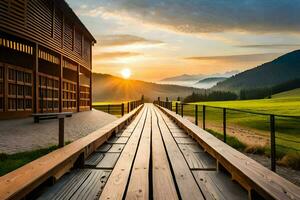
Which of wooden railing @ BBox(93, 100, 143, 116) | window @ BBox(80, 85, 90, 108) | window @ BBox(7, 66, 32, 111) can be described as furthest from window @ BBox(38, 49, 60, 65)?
window @ BBox(80, 85, 90, 108)

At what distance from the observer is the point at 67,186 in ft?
12.0

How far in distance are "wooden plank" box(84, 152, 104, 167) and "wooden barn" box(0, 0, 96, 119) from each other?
34.0ft

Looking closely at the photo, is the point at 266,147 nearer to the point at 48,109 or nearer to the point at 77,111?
the point at 48,109

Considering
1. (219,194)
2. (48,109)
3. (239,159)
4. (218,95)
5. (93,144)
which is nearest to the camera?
(219,194)

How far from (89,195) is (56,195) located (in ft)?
1.19

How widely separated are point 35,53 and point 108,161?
13140 mm

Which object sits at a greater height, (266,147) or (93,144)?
(93,144)

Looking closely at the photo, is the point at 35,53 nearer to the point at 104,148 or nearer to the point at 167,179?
the point at 104,148

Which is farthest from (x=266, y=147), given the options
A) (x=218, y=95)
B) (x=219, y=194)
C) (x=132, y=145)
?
(x=218, y=95)

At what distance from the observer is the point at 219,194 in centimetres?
342

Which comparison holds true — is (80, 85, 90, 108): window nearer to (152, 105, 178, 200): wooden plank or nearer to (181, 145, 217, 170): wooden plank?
(181, 145, 217, 170): wooden plank

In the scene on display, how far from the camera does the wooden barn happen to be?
48.8ft

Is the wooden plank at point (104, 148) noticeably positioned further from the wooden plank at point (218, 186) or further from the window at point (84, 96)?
the window at point (84, 96)

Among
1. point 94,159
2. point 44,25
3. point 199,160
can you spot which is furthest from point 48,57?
point 199,160
